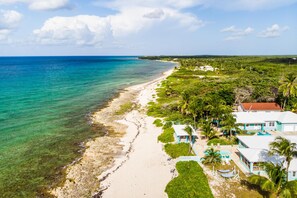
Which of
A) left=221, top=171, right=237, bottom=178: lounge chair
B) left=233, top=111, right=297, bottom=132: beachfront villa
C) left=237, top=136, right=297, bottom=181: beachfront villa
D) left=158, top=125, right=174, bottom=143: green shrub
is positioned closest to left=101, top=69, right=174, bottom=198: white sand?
left=158, top=125, right=174, bottom=143: green shrub

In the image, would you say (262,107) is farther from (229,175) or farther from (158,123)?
(229,175)

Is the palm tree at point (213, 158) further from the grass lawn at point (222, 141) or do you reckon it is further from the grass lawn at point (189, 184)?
the grass lawn at point (222, 141)

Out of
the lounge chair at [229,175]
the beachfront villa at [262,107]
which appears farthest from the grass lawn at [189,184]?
the beachfront villa at [262,107]

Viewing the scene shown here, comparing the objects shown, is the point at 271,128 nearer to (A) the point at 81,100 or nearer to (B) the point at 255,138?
(B) the point at 255,138

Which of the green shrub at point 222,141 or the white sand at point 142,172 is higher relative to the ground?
the green shrub at point 222,141

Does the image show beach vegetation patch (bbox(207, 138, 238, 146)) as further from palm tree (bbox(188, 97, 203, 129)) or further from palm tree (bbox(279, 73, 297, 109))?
palm tree (bbox(279, 73, 297, 109))

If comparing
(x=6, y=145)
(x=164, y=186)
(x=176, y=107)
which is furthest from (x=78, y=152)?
(x=176, y=107)
